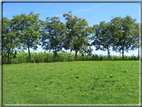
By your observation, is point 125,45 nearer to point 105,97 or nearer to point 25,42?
point 25,42

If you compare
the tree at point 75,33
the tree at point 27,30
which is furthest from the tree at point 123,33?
the tree at point 27,30

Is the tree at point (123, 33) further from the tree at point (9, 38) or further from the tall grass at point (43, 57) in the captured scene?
the tree at point (9, 38)

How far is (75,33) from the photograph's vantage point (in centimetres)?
3328

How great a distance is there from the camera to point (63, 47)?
3209 cm

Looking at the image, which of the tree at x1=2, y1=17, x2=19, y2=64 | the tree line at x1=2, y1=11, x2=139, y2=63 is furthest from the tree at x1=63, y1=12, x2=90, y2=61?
the tree at x1=2, y1=17, x2=19, y2=64

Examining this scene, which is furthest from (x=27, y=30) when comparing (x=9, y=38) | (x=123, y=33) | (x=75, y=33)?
(x=123, y=33)

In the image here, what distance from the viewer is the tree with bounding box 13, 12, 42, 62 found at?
2766 centimetres

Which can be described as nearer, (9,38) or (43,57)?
(9,38)

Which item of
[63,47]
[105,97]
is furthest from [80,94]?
[63,47]

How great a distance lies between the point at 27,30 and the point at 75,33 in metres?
11.3

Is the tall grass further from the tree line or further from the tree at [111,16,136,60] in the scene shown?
the tree at [111,16,136,60]

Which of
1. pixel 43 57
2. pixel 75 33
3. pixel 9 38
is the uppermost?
pixel 75 33

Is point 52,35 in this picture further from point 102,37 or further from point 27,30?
point 102,37

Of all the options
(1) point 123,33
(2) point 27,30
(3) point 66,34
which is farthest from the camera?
(1) point 123,33
